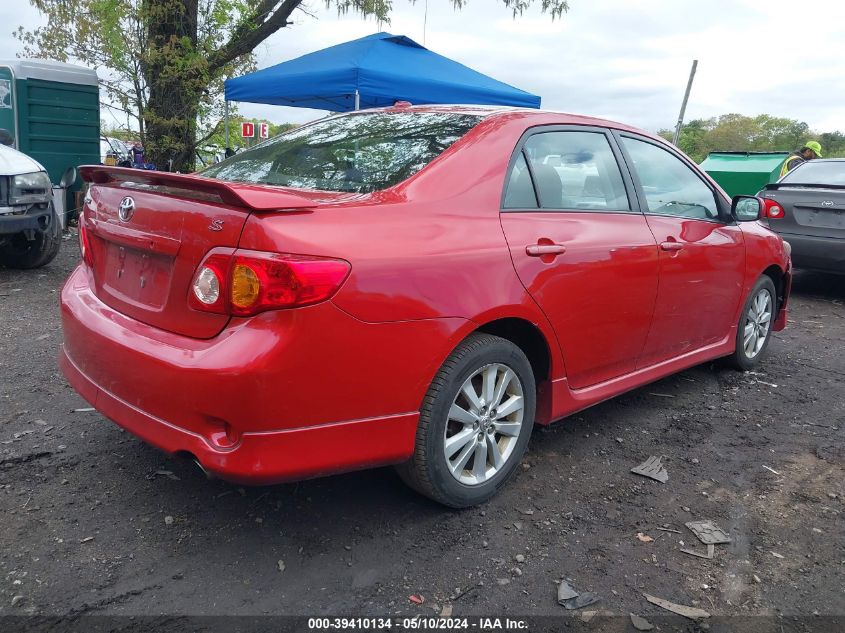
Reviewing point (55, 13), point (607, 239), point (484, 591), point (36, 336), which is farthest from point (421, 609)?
point (55, 13)

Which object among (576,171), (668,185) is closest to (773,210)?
(668,185)

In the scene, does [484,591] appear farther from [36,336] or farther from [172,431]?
[36,336]

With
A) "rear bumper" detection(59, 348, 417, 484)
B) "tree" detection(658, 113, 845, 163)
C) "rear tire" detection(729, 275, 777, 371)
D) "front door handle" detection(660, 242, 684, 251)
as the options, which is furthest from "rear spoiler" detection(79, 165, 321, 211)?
"tree" detection(658, 113, 845, 163)

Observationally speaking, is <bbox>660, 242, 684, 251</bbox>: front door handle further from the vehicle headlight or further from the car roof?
the vehicle headlight

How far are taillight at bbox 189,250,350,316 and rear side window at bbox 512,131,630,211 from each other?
1.20 meters

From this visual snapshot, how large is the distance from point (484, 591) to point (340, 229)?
4.15ft

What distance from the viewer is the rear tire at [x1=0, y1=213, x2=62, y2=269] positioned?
274 inches

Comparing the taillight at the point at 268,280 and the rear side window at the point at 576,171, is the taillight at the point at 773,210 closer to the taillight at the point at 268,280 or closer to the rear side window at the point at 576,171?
the rear side window at the point at 576,171

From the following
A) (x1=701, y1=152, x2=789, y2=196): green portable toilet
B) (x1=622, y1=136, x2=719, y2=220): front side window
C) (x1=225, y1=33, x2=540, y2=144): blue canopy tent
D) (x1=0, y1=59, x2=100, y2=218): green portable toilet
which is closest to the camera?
(x1=622, y1=136, x2=719, y2=220): front side window

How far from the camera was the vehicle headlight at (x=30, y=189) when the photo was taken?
6184 millimetres

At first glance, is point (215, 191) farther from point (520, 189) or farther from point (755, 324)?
point (755, 324)

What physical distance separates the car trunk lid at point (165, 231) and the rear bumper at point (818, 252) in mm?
6208

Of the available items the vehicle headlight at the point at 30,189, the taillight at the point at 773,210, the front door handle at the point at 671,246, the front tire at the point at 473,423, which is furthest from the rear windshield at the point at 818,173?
the vehicle headlight at the point at 30,189

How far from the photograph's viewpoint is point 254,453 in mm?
2123
